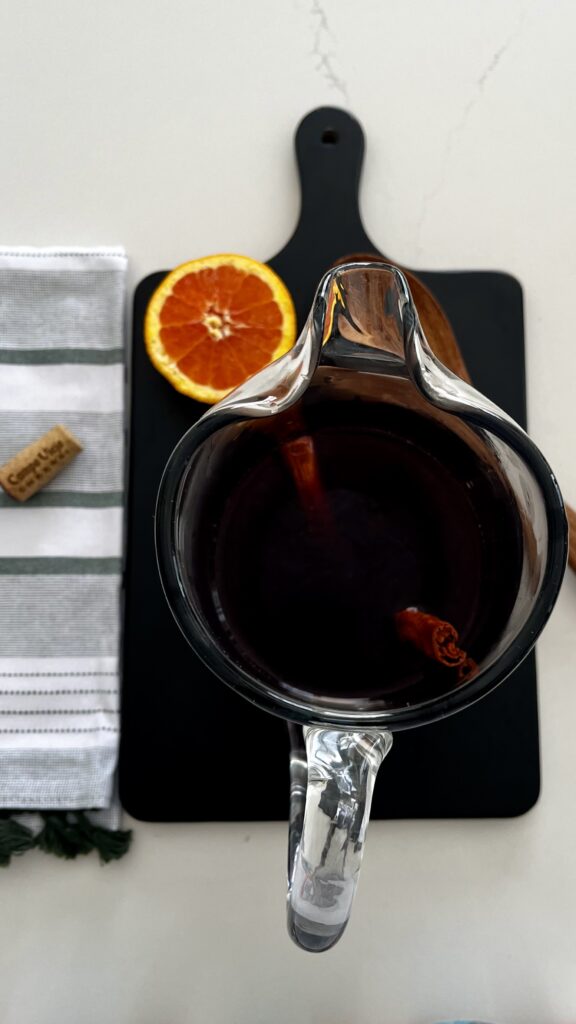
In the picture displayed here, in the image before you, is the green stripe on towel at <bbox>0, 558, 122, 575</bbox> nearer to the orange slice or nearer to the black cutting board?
the black cutting board

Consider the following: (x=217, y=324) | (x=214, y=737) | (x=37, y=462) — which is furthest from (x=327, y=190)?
(x=214, y=737)

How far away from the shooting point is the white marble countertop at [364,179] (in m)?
0.65

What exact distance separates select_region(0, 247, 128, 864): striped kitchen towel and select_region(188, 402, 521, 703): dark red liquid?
17 cm

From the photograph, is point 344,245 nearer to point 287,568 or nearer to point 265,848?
point 287,568

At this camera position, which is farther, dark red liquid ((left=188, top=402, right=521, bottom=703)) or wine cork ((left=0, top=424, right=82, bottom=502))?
wine cork ((left=0, top=424, right=82, bottom=502))

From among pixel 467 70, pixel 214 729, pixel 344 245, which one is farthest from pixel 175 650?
pixel 467 70

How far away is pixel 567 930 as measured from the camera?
653 millimetres

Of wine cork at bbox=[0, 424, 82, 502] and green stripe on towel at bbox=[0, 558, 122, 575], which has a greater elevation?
wine cork at bbox=[0, 424, 82, 502]

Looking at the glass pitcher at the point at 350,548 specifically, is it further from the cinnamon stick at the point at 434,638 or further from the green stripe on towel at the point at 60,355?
the green stripe on towel at the point at 60,355

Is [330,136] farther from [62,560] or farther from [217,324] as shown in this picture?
[62,560]

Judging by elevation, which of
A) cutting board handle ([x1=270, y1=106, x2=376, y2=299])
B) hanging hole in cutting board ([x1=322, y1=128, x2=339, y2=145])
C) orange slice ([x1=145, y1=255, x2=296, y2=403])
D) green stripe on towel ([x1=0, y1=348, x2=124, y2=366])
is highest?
hanging hole in cutting board ([x1=322, y1=128, x2=339, y2=145])

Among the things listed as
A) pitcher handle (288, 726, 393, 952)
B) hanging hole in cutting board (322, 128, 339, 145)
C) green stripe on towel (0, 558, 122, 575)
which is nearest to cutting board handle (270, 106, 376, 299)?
hanging hole in cutting board (322, 128, 339, 145)

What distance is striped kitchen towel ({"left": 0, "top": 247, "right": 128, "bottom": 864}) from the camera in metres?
0.65

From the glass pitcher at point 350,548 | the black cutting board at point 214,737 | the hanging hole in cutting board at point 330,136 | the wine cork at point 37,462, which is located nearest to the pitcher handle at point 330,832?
the glass pitcher at point 350,548
